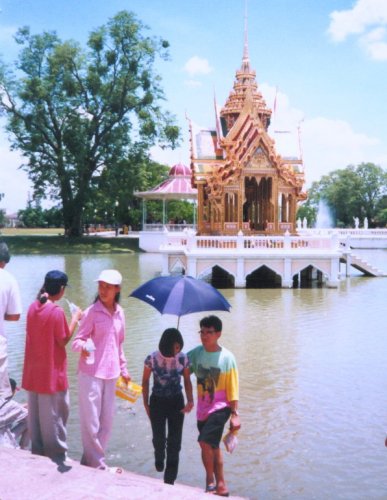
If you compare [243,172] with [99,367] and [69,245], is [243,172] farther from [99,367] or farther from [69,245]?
[69,245]

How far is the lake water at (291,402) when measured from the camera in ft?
18.3

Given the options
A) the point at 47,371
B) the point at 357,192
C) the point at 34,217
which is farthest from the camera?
the point at 34,217

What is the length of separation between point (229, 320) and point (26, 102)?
3355 cm

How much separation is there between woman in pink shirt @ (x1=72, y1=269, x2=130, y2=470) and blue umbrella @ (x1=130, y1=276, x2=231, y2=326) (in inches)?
28.7

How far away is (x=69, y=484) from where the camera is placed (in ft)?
13.6

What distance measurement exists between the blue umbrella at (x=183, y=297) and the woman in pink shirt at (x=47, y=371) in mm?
986

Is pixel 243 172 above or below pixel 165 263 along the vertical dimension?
above

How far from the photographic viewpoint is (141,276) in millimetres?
25016

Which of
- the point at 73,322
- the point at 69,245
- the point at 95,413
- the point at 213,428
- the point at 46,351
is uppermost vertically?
the point at 73,322

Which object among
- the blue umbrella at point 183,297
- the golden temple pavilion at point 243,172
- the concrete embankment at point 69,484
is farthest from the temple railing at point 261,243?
the concrete embankment at point 69,484

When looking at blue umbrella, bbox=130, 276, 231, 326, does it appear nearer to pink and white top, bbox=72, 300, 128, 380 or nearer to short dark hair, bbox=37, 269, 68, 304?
pink and white top, bbox=72, 300, 128, 380

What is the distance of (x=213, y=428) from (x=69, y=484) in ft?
4.06

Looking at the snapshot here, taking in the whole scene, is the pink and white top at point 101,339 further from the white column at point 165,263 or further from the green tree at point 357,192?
the green tree at point 357,192

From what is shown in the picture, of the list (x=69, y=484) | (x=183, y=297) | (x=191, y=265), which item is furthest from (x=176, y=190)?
(x=69, y=484)
